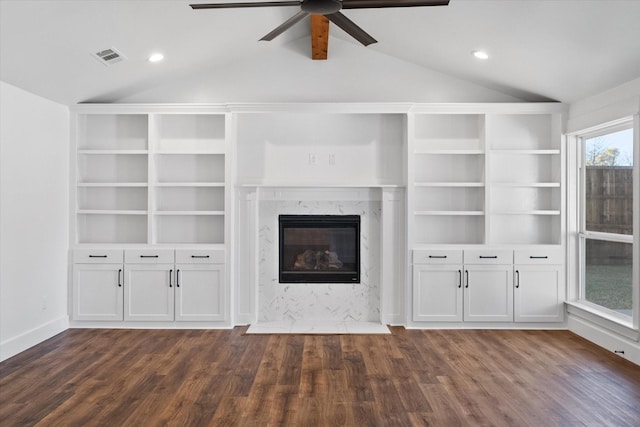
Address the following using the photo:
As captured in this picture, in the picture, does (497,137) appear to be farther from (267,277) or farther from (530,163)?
(267,277)

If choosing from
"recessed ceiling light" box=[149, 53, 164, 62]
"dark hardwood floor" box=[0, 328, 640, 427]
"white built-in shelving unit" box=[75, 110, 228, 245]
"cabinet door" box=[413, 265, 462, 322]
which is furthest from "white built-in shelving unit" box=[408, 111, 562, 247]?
"recessed ceiling light" box=[149, 53, 164, 62]

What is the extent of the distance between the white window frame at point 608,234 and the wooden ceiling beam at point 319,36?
2721mm

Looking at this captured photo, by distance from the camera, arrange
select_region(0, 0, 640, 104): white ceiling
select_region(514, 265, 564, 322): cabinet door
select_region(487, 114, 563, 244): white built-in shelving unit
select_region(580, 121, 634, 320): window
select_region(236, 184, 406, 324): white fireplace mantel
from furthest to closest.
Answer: select_region(487, 114, 563, 244): white built-in shelving unit, select_region(236, 184, 406, 324): white fireplace mantel, select_region(514, 265, 564, 322): cabinet door, select_region(580, 121, 634, 320): window, select_region(0, 0, 640, 104): white ceiling

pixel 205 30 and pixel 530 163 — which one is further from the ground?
pixel 205 30

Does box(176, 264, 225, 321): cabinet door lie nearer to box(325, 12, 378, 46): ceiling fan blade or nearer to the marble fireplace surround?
the marble fireplace surround

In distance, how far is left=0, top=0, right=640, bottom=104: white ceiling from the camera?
3.26 meters

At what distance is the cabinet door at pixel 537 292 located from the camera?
4.76 metres

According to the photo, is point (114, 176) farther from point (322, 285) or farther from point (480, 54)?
point (480, 54)

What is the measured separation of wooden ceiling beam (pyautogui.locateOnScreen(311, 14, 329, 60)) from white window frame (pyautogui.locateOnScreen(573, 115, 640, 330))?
8.93 ft

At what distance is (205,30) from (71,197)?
229 cm

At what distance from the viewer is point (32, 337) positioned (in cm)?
415

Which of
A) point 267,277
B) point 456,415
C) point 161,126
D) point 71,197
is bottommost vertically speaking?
point 456,415

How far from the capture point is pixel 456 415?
277 cm

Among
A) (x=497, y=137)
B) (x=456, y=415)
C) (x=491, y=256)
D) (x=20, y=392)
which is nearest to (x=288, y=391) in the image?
(x=456, y=415)
